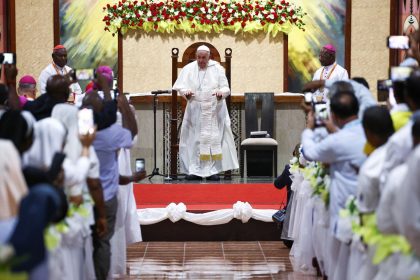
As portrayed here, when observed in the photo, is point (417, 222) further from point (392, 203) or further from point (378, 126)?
point (378, 126)

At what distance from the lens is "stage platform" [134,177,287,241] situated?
1225 cm

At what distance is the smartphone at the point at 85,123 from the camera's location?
6980mm

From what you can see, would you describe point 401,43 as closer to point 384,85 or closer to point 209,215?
point 384,85

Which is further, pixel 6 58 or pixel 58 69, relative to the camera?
pixel 58 69

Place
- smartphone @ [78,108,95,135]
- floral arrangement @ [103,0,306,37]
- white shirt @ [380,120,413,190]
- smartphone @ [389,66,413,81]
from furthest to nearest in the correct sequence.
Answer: floral arrangement @ [103,0,306,37] → smartphone @ [78,108,95,135] → smartphone @ [389,66,413,81] → white shirt @ [380,120,413,190]

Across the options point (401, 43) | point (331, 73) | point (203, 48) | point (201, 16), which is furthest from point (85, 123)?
point (201, 16)

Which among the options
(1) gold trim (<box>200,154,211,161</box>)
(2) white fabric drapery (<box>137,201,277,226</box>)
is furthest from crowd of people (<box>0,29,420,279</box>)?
(1) gold trim (<box>200,154,211,161</box>)

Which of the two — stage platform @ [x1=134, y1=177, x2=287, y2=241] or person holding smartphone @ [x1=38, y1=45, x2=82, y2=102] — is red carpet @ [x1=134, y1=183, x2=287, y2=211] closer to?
stage platform @ [x1=134, y1=177, x2=287, y2=241]

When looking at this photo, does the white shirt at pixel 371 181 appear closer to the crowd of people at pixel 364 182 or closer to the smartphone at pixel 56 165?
the crowd of people at pixel 364 182

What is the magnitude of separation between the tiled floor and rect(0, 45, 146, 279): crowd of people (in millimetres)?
533

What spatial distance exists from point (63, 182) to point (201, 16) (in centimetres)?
953

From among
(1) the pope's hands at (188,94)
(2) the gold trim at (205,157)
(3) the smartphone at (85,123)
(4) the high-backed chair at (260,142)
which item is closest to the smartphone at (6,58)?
(3) the smartphone at (85,123)

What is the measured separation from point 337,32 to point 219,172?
16.3 ft

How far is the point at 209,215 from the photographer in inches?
476
